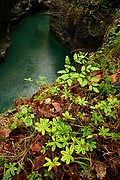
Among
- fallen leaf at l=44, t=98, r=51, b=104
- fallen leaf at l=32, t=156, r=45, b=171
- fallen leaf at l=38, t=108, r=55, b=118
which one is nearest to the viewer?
fallen leaf at l=32, t=156, r=45, b=171

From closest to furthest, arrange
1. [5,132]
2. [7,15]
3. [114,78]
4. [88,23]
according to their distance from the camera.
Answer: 1. [5,132]
2. [114,78]
3. [88,23]
4. [7,15]

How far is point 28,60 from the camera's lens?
7.83 m

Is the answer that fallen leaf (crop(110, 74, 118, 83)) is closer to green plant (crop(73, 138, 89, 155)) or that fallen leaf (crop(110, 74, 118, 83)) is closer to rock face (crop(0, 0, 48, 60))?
green plant (crop(73, 138, 89, 155))

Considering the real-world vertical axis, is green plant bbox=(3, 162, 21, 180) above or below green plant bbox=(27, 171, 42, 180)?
above

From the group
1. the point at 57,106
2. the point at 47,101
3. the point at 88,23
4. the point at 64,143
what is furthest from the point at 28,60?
the point at 64,143

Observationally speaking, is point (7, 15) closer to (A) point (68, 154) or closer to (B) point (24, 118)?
(B) point (24, 118)

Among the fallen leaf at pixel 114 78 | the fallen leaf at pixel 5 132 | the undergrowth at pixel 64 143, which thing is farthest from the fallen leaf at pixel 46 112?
the fallen leaf at pixel 114 78

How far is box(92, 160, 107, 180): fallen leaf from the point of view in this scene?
1.34 metres

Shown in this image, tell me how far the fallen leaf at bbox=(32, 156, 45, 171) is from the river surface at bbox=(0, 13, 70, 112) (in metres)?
3.94

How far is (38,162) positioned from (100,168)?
0.38 metres

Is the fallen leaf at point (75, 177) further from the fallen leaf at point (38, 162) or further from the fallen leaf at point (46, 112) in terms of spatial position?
the fallen leaf at point (46, 112)

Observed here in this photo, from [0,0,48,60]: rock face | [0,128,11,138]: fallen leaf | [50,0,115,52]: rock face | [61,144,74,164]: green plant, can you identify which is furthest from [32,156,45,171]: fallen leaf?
[0,0,48,60]: rock face

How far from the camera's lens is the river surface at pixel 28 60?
20.5 ft

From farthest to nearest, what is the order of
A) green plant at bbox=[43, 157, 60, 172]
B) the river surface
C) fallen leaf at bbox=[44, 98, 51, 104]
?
1. the river surface
2. fallen leaf at bbox=[44, 98, 51, 104]
3. green plant at bbox=[43, 157, 60, 172]
